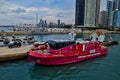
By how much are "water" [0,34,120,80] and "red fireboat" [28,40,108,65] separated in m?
0.99

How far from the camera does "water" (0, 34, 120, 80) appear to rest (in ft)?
77.7

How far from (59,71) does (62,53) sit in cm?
400

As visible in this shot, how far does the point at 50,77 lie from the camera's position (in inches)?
934

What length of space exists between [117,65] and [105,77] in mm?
7679

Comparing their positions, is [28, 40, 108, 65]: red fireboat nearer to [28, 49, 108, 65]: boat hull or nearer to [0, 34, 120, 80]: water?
[28, 49, 108, 65]: boat hull

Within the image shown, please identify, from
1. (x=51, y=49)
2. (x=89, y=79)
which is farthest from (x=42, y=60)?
(x=89, y=79)

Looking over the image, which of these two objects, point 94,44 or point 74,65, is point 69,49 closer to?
point 74,65

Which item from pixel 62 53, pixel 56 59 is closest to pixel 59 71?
pixel 56 59

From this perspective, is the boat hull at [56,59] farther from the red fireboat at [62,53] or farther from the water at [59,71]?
the water at [59,71]

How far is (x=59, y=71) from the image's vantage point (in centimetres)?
2611

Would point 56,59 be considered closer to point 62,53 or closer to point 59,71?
point 62,53

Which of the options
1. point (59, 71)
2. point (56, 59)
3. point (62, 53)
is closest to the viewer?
point (59, 71)

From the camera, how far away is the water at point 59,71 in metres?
23.7

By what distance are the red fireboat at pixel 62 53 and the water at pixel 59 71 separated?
99 cm
